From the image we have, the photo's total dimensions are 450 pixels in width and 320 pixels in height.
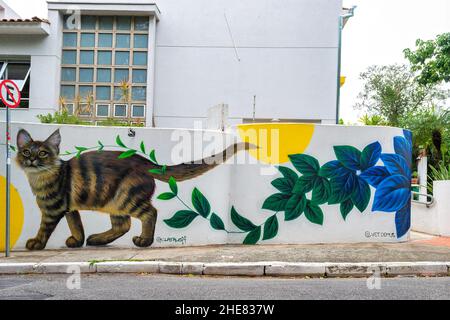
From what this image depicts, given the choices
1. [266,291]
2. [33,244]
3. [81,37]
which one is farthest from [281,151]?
[81,37]

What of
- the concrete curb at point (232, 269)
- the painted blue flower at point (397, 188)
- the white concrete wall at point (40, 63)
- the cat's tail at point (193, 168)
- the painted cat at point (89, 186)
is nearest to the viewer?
the concrete curb at point (232, 269)

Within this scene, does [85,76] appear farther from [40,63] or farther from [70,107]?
[40,63]

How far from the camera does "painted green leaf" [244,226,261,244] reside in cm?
1051

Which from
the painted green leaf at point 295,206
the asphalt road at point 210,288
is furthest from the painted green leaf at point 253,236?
the asphalt road at point 210,288

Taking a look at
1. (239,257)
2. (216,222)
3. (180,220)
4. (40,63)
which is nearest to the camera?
(239,257)

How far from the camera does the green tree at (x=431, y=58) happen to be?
1692cm

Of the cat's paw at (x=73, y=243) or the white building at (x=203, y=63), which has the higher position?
the white building at (x=203, y=63)

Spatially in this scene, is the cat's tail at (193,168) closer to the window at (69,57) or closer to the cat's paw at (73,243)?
the cat's paw at (73,243)

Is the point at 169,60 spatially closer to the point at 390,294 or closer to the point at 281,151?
the point at 281,151

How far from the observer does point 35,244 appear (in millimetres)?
9969

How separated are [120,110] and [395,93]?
24.4m

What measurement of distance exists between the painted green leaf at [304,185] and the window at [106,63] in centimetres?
817

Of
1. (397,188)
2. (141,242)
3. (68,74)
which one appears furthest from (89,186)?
(68,74)

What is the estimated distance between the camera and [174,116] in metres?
17.4
